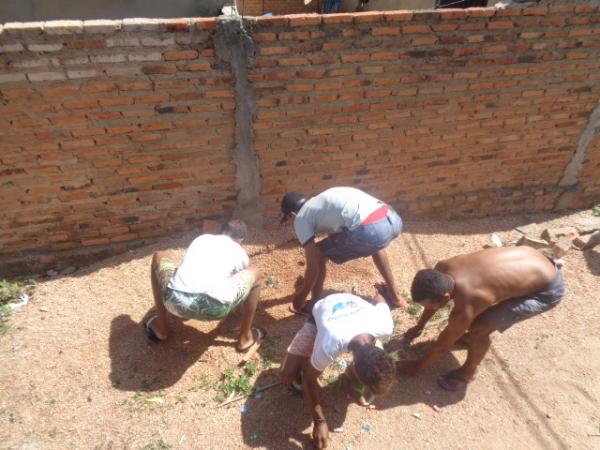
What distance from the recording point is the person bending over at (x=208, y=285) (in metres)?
2.79

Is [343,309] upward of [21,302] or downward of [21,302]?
upward

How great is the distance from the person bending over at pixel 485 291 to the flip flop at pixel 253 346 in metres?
1.35

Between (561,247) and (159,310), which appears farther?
(561,247)

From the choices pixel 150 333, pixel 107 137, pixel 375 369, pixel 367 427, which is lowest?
pixel 367 427

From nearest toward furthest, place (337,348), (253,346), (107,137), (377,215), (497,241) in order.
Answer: (337,348), (377,215), (253,346), (107,137), (497,241)

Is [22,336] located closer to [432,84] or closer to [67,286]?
[67,286]

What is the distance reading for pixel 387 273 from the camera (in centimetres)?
370

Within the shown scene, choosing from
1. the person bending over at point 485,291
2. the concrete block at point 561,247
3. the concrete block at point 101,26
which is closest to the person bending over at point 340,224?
the person bending over at point 485,291

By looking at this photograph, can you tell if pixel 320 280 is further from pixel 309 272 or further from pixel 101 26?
pixel 101 26

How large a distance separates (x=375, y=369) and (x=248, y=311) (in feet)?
4.25

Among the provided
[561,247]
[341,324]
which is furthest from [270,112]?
[561,247]

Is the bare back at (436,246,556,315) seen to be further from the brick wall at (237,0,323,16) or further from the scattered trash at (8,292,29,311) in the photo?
the brick wall at (237,0,323,16)

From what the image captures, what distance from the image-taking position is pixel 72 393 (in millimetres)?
3012

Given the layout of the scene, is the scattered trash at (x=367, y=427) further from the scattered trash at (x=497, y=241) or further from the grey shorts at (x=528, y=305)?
the scattered trash at (x=497, y=241)
